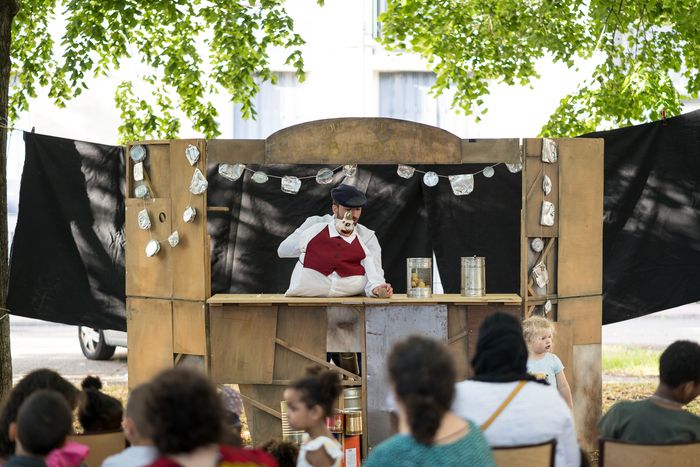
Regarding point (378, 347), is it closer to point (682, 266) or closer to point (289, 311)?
point (289, 311)

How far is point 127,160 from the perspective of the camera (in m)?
6.73

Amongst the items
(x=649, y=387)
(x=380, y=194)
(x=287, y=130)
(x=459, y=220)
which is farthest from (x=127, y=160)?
(x=649, y=387)

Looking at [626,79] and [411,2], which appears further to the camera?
[411,2]

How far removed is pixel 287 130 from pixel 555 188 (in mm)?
1965

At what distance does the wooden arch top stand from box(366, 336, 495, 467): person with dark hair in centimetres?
443

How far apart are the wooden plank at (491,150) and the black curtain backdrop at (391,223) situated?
0.76 ft

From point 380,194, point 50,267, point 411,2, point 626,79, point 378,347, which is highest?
point 411,2

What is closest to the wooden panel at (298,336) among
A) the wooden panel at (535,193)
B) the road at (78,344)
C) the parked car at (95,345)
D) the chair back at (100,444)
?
the wooden panel at (535,193)

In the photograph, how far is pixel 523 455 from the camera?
3.33 metres

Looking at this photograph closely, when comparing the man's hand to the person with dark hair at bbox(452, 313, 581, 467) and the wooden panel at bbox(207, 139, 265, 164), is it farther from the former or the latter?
the person with dark hair at bbox(452, 313, 581, 467)

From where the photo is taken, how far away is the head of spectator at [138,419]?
9.07 feet

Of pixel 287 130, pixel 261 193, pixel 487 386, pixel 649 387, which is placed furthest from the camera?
pixel 649 387

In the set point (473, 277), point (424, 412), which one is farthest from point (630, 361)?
point (424, 412)

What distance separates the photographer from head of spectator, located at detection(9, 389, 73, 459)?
3.09 metres
